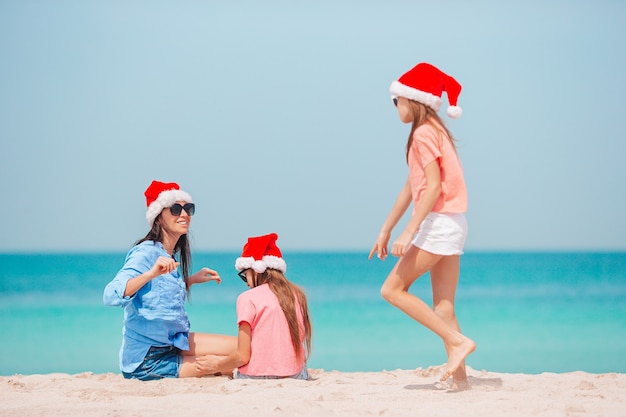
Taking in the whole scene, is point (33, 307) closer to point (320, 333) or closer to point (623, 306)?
point (320, 333)

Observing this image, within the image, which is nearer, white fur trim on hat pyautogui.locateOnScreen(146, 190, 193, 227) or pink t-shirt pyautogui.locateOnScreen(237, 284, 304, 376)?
pink t-shirt pyautogui.locateOnScreen(237, 284, 304, 376)

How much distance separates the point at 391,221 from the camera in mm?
4668

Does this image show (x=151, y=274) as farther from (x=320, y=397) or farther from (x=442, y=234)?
(x=442, y=234)

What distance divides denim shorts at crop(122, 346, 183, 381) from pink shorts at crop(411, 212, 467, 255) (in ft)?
6.71

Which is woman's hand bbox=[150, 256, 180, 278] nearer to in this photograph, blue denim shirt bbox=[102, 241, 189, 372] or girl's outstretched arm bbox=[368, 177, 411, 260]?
blue denim shirt bbox=[102, 241, 189, 372]

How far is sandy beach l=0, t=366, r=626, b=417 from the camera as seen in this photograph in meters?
4.04

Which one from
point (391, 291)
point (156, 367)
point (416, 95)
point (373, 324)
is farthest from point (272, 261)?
point (373, 324)

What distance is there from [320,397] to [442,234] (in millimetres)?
1103

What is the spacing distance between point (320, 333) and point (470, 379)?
27.9ft

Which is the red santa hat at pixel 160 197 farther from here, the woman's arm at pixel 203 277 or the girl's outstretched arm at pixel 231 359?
the girl's outstretched arm at pixel 231 359

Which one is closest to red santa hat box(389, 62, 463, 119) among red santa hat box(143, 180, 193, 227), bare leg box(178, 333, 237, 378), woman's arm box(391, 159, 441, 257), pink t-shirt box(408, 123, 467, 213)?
pink t-shirt box(408, 123, 467, 213)

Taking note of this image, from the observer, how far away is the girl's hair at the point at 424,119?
15.1ft

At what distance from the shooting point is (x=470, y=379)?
17.7 feet

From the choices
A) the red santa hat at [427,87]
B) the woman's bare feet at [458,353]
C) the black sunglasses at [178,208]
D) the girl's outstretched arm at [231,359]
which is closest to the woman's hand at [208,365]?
the girl's outstretched arm at [231,359]
